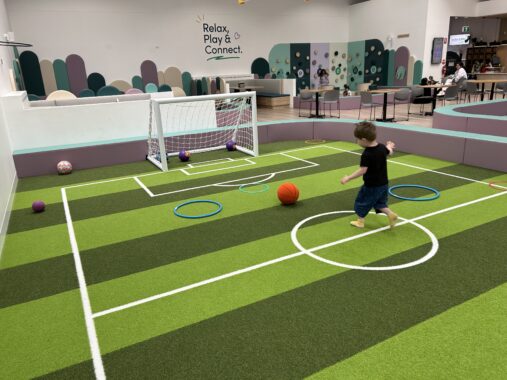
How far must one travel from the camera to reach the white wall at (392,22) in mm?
17109

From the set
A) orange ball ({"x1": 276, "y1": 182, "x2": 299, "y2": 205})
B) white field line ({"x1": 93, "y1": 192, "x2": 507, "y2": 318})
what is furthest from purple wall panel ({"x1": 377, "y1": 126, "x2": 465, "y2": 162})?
orange ball ({"x1": 276, "y1": 182, "x2": 299, "y2": 205})

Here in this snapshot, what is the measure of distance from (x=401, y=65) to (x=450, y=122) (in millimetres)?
10591

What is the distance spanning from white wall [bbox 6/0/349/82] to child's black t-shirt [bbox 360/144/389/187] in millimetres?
14164

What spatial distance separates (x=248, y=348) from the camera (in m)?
2.67

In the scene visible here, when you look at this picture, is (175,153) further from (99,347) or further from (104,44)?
(104,44)

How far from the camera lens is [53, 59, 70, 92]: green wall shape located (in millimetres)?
14828

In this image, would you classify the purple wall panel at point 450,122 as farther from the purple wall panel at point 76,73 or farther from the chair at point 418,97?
the purple wall panel at point 76,73

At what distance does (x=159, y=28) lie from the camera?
16.4 meters

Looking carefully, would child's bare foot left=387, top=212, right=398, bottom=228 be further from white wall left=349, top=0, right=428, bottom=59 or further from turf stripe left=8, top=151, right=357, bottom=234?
white wall left=349, top=0, right=428, bottom=59

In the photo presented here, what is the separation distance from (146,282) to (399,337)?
2.21 metres

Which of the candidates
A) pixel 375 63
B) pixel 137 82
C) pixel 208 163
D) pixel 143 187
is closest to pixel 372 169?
pixel 143 187

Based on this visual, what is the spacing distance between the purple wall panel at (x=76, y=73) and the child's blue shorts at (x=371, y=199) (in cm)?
1405

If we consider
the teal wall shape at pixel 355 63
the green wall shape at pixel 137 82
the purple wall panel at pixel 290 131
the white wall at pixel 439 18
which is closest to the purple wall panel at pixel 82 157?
the purple wall panel at pixel 290 131

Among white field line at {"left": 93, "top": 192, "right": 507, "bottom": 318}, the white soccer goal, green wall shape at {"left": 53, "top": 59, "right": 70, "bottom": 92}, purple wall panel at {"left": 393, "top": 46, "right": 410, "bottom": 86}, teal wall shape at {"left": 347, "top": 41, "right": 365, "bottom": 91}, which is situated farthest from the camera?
teal wall shape at {"left": 347, "top": 41, "right": 365, "bottom": 91}
